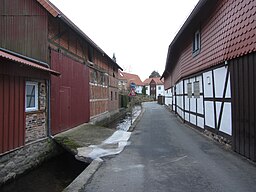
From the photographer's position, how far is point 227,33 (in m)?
7.72

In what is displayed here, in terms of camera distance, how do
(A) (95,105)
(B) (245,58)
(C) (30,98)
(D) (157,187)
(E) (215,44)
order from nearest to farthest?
(D) (157,187) → (B) (245,58) → (C) (30,98) → (E) (215,44) → (A) (95,105)

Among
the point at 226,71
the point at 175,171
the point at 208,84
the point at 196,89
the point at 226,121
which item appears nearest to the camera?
the point at 175,171

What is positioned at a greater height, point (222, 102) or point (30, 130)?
point (222, 102)

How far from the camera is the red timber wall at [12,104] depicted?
A: 6480 millimetres

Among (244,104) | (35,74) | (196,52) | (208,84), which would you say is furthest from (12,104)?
(196,52)

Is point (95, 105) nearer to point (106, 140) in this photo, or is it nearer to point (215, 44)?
point (106, 140)

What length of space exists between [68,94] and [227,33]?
7.09m

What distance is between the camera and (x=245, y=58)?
20.7ft

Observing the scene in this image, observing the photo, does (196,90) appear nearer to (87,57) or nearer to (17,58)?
(87,57)

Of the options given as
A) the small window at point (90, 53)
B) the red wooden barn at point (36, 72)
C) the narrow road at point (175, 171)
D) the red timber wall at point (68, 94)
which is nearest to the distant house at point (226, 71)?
the narrow road at point (175, 171)

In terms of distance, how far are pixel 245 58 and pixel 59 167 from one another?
647 cm

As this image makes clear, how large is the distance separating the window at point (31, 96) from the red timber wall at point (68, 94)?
114 cm

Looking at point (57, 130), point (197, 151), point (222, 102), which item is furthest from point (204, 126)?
point (57, 130)

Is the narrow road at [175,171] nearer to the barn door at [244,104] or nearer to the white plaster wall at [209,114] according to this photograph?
the barn door at [244,104]
